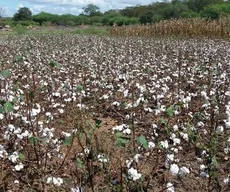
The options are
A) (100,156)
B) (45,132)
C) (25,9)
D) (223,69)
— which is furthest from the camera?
Answer: (25,9)

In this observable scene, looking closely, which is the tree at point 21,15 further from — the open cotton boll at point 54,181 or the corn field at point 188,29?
the open cotton boll at point 54,181

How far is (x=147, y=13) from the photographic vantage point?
157 feet

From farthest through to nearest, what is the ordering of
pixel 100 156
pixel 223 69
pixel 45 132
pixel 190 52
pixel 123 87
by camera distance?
1. pixel 190 52
2. pixel 223 69
3. pixel 123 87
4. pixel 45 132
5. pixel 100 156

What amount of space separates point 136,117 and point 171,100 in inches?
33.1

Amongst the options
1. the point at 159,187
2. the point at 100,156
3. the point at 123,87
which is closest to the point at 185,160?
the point at 159,187

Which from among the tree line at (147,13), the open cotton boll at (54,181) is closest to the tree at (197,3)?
the tree line at (147,13)

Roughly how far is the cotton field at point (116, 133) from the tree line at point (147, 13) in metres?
18.6

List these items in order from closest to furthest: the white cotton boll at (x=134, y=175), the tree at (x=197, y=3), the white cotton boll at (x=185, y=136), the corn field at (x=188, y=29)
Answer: the white cotton boll at (x=134, y=175)
the white cotton boll at (x=185, y=136)
the corn field at (x=188, y=29)
the tree at (x=197, y=3)

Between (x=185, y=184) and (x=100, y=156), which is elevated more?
(x=100, y=156)

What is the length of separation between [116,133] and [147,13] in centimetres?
4658

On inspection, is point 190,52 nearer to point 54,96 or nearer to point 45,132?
point 54,96

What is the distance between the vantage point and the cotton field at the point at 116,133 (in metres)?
3.35

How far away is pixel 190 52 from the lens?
37.8 feet

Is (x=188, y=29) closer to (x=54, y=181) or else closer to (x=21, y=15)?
(x=54, y=181)
